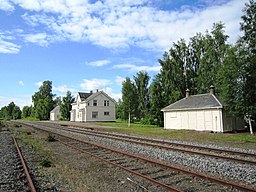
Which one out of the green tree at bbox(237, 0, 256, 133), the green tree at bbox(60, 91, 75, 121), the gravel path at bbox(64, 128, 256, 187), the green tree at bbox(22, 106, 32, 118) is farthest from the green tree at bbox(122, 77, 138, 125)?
the green tree at bbox(22, 106, 32, 118)

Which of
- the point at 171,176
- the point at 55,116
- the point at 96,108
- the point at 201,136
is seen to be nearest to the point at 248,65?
the point at 201,136

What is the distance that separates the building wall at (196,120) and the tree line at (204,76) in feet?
5.85

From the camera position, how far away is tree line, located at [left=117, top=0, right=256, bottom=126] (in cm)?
2731

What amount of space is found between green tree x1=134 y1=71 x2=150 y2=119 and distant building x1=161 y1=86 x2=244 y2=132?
20.4m

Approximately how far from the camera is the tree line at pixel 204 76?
27.3 m

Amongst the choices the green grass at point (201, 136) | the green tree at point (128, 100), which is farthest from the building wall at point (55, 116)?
the green grass at point (201, 136)

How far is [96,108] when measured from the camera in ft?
202

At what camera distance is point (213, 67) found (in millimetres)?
44344

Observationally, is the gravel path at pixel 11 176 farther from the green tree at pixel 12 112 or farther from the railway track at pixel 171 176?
the green tree at pixel 12 112

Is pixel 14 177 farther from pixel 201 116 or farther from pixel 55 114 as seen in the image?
pixel 55 114

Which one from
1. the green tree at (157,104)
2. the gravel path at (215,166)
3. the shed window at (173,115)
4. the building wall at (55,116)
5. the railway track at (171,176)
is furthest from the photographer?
the building wall at (55,116)

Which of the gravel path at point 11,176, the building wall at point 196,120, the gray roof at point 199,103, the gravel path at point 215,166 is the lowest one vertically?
the gravel path at point 11,176

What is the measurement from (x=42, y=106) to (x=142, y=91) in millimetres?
56979

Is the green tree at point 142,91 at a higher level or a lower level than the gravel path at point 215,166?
higher
